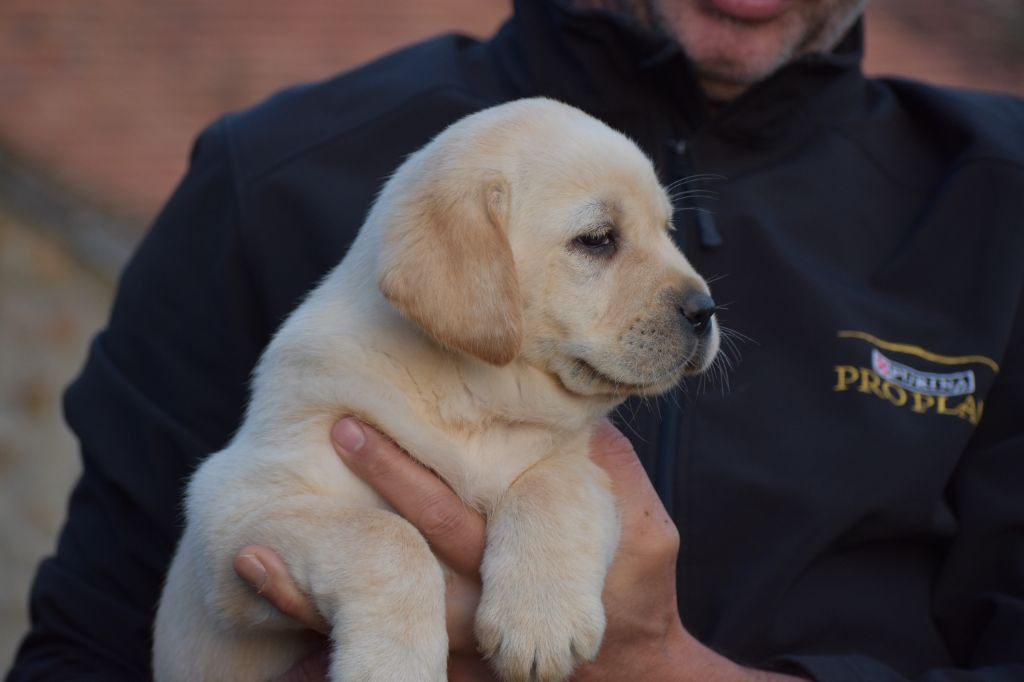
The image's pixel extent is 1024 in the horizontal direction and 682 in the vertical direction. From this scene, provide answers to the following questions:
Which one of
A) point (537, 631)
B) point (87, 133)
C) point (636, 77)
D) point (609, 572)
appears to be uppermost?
point (636, 77)

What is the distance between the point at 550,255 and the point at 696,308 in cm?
32

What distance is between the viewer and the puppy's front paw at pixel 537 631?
2281mm

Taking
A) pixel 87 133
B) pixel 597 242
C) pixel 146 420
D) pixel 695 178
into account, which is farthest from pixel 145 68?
pixel 597 242

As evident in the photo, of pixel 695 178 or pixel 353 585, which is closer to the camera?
pixel 353 585

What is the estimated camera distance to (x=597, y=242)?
2.61 m

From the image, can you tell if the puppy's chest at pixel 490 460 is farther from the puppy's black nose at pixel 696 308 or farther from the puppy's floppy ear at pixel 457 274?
the puppy's black nose at pixel 696 308

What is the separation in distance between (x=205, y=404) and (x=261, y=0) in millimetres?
5797

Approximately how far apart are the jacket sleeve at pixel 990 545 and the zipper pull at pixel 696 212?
0.80 metres

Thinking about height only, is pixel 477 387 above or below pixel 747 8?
below

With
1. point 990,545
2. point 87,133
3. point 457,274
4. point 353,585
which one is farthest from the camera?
point 87,133

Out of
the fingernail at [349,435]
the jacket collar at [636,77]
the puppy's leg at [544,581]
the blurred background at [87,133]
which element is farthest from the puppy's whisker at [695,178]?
the blurred background at [87,133]

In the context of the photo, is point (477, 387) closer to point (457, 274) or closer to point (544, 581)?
point (457, 274)

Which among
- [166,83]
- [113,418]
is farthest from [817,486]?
[166,83]

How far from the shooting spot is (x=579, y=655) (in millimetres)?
2324
